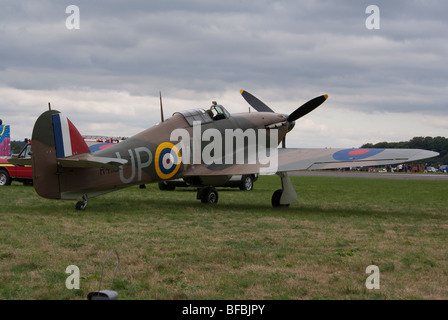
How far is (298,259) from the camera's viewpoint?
790cm

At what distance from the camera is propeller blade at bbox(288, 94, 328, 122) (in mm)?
19000

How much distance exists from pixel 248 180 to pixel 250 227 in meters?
15.2

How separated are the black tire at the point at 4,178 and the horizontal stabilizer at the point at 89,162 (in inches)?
598

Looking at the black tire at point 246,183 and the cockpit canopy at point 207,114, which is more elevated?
the cockpit canopy at point 207,114

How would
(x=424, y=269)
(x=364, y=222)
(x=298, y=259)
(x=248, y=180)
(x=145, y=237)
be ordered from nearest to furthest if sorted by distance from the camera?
(x=424, y=269)
(x=298, y=259)
(x=145, y=237)
(x=364, y=222)
(x=248, y=180)

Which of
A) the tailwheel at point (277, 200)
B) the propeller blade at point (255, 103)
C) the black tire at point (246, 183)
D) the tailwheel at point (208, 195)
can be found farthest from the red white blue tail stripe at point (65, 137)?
the black tire at point (246, 183)

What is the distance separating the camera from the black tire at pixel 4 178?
27.5m

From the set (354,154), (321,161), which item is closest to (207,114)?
(321,161)

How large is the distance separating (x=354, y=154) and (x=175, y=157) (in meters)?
5.18

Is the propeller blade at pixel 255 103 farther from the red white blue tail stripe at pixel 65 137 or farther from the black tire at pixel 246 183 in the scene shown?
the red white blue tail stripe at pixel 65 137
